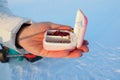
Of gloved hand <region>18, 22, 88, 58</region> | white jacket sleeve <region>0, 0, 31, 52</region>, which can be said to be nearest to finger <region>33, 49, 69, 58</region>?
gloved hand <region>18, 22, 88, 58</region>

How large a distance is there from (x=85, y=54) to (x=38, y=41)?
1.43ft

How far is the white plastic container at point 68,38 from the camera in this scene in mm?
708

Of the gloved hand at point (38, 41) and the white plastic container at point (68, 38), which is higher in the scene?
the white plastic container at point (68, 38)

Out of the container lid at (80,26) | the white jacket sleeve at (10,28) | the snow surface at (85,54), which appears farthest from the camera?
the snow surface at (85,54)

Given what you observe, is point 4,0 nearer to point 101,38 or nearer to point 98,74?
point 101,38

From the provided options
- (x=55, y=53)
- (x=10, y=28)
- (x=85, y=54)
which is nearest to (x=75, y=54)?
(x=55, y=53)

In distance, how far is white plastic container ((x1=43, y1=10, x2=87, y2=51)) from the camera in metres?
0.71

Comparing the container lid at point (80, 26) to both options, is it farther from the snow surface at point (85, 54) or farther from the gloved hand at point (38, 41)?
the snow surface at point (85, 54)

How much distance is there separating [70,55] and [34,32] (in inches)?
7.3

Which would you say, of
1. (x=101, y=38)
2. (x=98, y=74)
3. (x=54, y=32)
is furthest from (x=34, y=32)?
(x=101, y=38)

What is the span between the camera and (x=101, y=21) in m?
1.41

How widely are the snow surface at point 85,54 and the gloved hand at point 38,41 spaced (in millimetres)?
248

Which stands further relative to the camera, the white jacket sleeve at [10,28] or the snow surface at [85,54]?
the snow surface at [85,54]

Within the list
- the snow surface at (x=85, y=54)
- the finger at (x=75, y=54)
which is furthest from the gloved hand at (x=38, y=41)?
the snow surface at (x=85, y=54)
